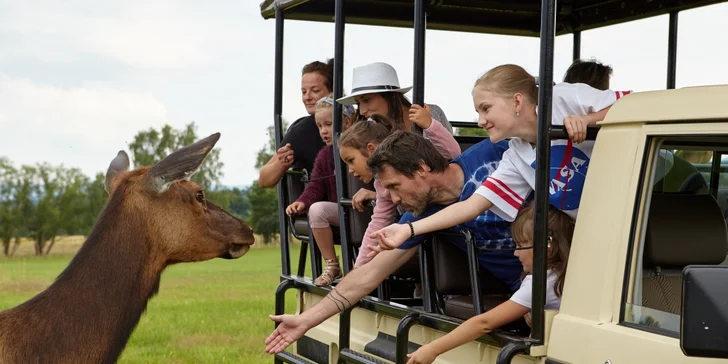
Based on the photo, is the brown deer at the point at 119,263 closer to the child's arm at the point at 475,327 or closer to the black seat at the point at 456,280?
the black seat at the point at 456,280

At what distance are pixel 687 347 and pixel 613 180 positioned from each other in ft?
2.74

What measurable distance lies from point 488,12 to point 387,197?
253cm

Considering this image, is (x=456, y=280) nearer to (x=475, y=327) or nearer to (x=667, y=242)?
(x=475, y=327)

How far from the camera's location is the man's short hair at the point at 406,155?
12.8 feet

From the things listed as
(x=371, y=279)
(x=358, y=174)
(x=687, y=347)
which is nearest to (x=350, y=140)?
(x=358, y=174)

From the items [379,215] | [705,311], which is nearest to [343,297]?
[379,215]

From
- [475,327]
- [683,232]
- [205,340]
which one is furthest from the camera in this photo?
[205,340]

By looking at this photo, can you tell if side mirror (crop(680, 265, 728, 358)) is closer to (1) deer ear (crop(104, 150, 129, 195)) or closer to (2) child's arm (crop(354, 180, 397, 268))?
(2) child's arm (crop(354, 180, 397, 268))

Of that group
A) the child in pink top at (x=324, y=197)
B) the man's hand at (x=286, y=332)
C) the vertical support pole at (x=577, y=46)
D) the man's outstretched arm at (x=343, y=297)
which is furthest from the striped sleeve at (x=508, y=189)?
the vertical support pole at (x=577, y=46)

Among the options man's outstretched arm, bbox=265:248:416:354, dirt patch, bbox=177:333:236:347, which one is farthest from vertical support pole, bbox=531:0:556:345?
dirt patch, bbox=177:333:236:347

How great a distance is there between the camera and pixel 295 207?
5980mm

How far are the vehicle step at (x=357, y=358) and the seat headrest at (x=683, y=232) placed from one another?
5.09 feet

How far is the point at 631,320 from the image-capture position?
2.94 m

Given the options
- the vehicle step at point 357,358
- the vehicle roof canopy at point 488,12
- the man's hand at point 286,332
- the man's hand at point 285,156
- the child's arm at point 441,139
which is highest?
the vehicle roof canopy at point 488,12
